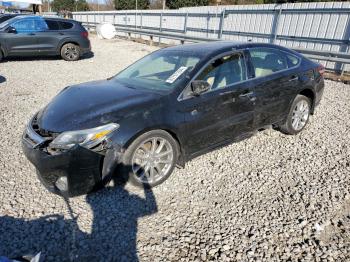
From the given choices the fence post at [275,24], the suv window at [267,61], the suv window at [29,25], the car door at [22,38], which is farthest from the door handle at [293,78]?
the suv window at [29,25]

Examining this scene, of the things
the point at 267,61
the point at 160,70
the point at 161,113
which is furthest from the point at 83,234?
the point at 267,61

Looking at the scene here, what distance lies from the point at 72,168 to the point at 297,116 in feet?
12.5

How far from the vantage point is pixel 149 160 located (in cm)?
343

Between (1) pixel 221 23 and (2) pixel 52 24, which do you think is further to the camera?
(1) pixel 221 23

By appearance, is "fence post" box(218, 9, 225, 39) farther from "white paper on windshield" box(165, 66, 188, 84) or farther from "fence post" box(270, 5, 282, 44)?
"white paper on windshield" box(165, 66, 188, 84)

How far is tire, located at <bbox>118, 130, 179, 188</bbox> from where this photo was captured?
125 inches

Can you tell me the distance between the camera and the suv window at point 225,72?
3.74 m

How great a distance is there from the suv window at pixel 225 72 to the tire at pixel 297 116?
1.33m

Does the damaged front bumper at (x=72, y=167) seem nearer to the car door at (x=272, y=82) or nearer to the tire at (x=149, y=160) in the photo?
the tire at (x=149, y=160)

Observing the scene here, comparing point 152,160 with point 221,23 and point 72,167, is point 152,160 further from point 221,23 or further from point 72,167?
point 221,23

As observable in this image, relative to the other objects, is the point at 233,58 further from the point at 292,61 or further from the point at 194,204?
the point at 194,204

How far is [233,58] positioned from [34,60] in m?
11.3

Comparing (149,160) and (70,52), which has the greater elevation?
(149,160)

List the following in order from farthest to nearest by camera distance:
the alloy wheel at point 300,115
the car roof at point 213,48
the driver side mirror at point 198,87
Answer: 1. the alloy wheel at point 300,115
2. the car roof at point 213,48
3. the driver side mirror at point 198,87
